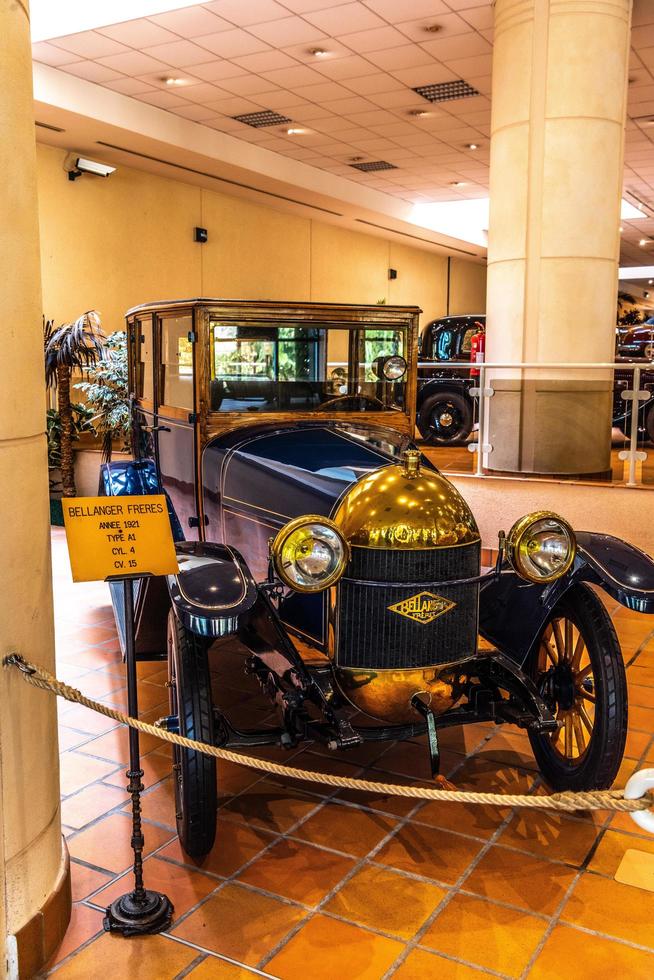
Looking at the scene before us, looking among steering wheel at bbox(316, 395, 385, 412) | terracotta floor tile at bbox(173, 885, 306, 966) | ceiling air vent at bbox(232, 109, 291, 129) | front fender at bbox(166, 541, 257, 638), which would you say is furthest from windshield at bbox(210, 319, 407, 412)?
ceiling air vent at bbox(232, 109, 291, 129)

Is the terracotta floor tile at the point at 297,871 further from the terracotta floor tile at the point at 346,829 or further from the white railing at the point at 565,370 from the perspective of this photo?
the white railing at the point at 565,370

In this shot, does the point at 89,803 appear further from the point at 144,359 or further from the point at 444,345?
the point at 444,345

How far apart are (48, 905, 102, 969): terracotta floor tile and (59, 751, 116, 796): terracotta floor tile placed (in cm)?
66

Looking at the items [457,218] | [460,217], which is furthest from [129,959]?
[460,217]

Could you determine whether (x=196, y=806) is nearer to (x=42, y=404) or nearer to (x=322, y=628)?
(x=322, y=628)

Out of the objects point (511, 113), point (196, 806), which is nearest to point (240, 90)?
point (511, 113)

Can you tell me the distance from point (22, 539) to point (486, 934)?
4.90 ft

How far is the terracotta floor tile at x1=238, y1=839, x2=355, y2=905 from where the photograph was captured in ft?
7.73

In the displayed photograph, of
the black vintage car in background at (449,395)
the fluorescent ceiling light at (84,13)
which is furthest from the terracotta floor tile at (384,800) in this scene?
the fluorescent ceiling light at (84,13)

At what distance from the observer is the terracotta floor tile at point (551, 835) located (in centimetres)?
255

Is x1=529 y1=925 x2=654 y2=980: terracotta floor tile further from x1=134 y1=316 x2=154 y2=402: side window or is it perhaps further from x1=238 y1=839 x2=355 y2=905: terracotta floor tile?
x1=134 y1=316 x2=154 y2=402: side window

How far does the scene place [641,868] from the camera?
2.47 metres

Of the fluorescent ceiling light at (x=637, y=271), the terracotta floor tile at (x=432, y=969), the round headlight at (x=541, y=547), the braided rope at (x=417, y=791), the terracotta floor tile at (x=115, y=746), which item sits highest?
the fluorescent ceiling light at (x=637, y=271)

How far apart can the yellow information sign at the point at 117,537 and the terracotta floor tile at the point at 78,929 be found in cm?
86
